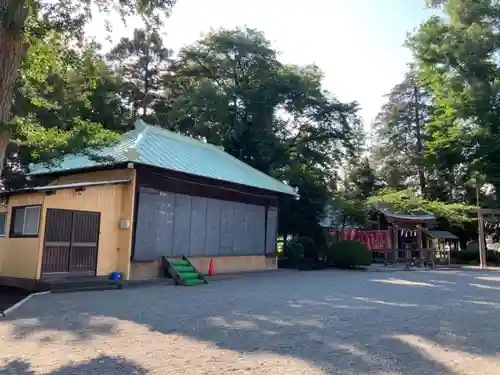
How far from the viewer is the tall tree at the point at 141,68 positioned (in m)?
28.2

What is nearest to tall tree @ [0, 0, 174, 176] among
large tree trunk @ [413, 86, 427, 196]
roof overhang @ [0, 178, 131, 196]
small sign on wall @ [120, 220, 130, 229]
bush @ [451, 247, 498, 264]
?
roof overhang @ [0, 178, 131, 196]

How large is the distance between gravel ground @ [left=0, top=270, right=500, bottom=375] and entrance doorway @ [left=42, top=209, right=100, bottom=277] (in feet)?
5.24

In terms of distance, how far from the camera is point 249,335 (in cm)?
582

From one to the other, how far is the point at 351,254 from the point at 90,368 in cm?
1668

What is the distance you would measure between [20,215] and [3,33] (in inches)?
271

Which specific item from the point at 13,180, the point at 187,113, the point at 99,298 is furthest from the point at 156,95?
the point at 99,298

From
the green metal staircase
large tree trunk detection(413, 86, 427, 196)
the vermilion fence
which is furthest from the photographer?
large tree trunk detection(413, 86, 427, 196)

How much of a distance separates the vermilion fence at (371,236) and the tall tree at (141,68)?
46.0 feet

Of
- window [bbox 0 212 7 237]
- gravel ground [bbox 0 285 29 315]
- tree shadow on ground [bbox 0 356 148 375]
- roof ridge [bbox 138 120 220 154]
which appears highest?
roof ridge [bbox 138 120 220 154]

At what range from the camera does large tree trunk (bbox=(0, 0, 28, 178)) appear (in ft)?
17.4

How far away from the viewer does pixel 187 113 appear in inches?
976

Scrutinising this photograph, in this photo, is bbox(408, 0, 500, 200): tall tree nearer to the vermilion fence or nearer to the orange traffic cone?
the vermilion fence

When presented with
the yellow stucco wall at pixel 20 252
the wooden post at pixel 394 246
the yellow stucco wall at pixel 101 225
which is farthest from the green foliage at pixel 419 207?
the yellow stucco wall at pixel 20 252

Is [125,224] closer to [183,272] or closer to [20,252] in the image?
[183,272]
